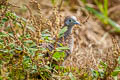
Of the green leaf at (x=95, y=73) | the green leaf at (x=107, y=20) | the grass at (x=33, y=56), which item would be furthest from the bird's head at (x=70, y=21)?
the green leaf at (x=107, y=20)

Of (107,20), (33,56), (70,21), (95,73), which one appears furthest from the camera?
(107,20)

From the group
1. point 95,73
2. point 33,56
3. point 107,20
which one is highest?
point 107,20

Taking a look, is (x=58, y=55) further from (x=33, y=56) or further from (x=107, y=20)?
(x=107, y=20)

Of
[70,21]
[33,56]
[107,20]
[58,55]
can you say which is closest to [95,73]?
[58,55]

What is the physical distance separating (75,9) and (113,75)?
3.69m

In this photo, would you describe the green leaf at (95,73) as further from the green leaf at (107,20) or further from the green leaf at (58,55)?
the green leaf at (107,20)

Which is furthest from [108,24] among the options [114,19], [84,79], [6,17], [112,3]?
[6,17]

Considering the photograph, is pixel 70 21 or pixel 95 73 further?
pixel 70 21

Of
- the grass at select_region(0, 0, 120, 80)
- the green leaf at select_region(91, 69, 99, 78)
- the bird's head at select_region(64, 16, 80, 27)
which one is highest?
the bird's head at select_region(64, 16, 80, 27)

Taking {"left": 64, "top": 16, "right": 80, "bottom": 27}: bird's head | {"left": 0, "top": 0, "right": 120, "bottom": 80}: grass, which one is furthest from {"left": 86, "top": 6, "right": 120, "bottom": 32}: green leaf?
{"left": 0, "top": 0, "right": 120, "bottom": 80}: grass

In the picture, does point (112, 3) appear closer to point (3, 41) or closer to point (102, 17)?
point (102, 17)

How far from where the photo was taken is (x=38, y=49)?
2.57 m

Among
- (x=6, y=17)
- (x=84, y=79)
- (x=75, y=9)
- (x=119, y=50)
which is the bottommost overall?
(x=84, y=79)

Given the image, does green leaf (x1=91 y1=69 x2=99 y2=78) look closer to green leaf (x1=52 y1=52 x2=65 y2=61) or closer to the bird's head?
green leaf (x1=52 y1=52 x2=65 y2=61)
